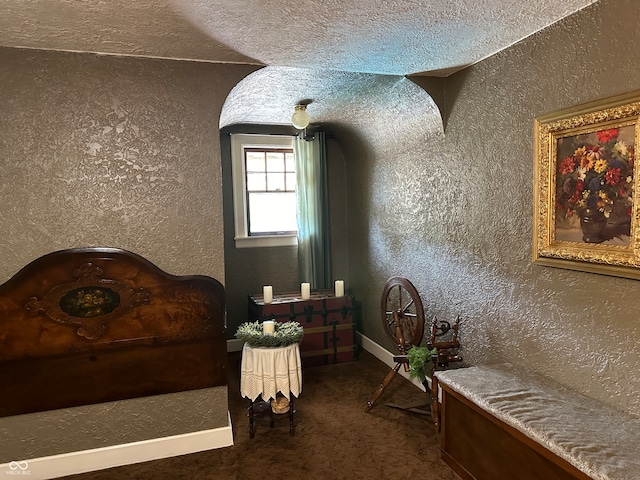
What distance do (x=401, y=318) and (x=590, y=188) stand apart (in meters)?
1.70

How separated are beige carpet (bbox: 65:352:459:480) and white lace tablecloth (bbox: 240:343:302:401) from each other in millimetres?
286

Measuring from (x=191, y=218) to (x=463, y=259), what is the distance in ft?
5.48

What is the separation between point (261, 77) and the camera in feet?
8.96

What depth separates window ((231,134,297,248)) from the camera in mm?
4227

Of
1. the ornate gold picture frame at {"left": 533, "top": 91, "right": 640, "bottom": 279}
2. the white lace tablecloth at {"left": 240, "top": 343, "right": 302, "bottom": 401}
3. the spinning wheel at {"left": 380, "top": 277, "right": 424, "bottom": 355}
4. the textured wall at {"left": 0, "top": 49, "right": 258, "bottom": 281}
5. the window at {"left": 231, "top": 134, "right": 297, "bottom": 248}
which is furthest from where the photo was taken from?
the window at {"left": 231, "top": 134, "right": 297, "bottom": 248}

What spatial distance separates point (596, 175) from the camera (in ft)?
6.18

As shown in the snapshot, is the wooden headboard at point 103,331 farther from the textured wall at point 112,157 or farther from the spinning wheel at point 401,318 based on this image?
the spinning wheel at point 401,318

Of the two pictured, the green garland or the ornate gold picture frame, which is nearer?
the ornate gold picture frame

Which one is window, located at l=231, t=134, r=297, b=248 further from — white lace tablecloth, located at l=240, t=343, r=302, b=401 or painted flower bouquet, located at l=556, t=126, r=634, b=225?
painted flower bouquet, located at l=556, t=126, r=634, b=225

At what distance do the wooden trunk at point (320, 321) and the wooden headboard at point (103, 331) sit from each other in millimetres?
1216

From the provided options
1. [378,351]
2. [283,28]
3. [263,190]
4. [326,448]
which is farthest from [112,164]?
[378,351]

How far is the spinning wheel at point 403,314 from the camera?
307cm

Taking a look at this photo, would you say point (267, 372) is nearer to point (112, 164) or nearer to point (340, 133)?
point (112, 164)

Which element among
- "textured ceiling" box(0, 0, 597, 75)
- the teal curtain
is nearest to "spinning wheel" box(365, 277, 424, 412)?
the teal curtain
